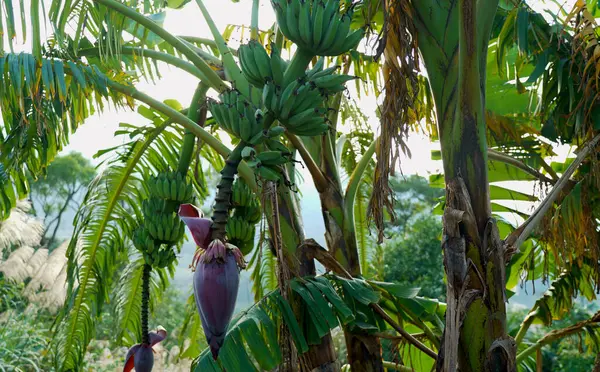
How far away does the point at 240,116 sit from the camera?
69cm

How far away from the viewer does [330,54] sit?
80 centimetres

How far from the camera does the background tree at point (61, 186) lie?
43.1 ft

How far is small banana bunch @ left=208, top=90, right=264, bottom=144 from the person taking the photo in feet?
2.22

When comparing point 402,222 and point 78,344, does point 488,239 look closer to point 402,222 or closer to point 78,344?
point 78,344

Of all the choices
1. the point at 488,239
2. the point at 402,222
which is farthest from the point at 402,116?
the point at 402,222

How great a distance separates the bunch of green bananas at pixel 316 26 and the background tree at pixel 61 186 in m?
12.9

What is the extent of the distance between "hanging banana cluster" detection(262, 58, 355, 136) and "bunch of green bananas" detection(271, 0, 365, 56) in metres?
0.05

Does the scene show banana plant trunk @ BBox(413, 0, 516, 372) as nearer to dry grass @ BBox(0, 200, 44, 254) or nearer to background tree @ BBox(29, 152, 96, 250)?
dry grass @ BBox(0, 200, 44, 254)

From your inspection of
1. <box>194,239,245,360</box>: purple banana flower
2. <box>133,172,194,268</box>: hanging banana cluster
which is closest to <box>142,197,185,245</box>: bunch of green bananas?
<box>133,172,194,268</box>: hanging banana cluster

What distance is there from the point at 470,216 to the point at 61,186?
44.2 ft

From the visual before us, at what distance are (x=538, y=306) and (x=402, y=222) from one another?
27.8 ft

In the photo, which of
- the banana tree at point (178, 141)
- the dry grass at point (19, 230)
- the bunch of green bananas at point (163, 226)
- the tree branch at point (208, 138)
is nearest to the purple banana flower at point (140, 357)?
the banana tree at point (178, 141)

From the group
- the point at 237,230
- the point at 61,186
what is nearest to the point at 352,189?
the point at 237,230

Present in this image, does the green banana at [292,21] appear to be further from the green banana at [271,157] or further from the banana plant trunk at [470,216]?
the banana plant trunk at [470,216]
